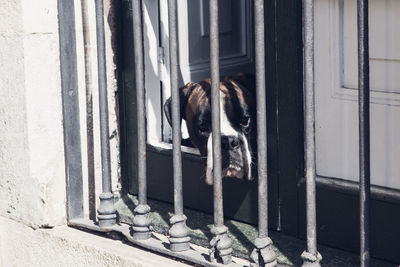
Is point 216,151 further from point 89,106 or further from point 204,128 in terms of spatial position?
point 89,106

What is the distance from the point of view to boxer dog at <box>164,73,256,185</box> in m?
2.90

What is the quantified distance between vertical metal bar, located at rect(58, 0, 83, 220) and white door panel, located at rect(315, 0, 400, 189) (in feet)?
3.17

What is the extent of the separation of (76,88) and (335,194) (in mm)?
1116

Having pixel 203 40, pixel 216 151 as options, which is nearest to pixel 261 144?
pixel 216 151

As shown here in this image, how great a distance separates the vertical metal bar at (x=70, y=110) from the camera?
302cm

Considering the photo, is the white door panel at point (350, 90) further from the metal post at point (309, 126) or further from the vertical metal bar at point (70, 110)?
the vertical metal bar at point (70, 110)

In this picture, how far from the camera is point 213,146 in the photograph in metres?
2.47

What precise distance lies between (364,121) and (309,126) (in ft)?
0.54

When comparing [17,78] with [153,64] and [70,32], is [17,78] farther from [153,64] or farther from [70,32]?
[153,64]

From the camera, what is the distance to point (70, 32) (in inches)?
120

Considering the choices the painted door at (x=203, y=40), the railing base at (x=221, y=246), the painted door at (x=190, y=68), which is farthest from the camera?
the painted door at (x=203, y=40)

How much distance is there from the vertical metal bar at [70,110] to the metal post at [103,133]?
0.16 m

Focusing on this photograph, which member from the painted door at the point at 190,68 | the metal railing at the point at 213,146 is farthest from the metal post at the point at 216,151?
the painted door at the point at 190,68

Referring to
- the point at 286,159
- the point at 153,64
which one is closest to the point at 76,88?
the point at 153,64
